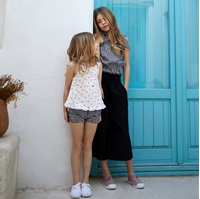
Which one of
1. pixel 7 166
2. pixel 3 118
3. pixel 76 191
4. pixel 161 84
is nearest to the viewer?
pixel 7 166

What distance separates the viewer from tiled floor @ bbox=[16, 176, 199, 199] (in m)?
1.74

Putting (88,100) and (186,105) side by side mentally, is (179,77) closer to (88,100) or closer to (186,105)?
(186,105)

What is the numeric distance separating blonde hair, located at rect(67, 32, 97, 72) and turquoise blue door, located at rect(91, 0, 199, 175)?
2.14 feet

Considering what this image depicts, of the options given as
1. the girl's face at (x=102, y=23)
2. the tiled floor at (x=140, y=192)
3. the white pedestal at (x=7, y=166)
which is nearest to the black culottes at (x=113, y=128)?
the tiled floor at (x=140, y=192)

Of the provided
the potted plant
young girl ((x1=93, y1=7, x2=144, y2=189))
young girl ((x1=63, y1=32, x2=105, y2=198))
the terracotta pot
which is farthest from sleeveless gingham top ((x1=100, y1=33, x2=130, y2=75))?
the terracotta pot

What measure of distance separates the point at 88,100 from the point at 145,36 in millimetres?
1047

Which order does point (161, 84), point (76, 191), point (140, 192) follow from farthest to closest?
point (161, 84) < point (140, 192) < point (76, 191)

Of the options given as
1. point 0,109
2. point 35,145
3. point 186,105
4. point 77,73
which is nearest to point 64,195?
point 35,145

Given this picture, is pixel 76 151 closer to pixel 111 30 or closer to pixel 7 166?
pixel 7 166

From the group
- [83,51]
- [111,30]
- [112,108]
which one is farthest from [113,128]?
[111,30]

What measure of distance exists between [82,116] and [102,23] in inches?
34.6

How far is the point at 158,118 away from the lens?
7.43 ft

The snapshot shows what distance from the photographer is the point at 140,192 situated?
1.82 meters

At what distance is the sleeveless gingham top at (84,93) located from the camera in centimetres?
172
